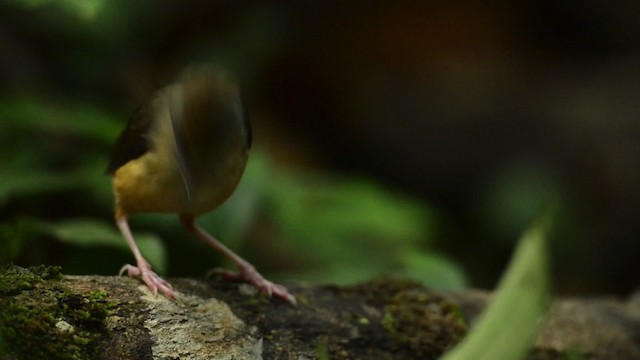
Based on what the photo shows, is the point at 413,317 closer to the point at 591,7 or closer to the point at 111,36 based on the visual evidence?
the point at 111,36

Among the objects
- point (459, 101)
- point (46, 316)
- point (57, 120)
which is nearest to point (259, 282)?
point (46, 316)

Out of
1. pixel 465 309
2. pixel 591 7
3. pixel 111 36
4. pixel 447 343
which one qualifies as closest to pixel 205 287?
pixel 447 343

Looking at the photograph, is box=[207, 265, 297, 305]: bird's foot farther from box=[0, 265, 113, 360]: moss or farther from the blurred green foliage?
box=[0, 265, 113, 360]: moss

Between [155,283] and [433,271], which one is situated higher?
[433,271]

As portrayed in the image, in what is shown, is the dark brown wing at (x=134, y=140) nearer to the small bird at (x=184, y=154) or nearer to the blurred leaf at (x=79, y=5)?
the small bird at (x=184, y=154)

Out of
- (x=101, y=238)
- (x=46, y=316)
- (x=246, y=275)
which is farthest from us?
(x=101, y=238)

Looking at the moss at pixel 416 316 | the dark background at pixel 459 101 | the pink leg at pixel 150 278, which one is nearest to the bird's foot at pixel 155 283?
the pink leg at pixel 150 278

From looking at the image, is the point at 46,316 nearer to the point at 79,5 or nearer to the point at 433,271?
the point at 79,5
